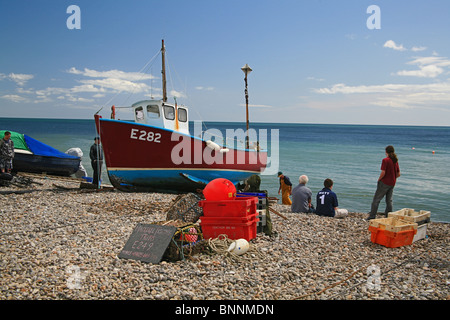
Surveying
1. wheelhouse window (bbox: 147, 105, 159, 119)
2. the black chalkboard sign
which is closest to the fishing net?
the black chalkboard sign

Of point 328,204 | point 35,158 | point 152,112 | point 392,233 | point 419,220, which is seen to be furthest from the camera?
point 35,158

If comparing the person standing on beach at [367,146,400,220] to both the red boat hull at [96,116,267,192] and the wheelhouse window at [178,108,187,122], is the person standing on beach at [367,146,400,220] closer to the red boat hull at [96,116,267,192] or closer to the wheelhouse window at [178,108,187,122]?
the red boat hull at [96,116,267,192]

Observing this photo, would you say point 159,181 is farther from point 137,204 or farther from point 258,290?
point 258,290

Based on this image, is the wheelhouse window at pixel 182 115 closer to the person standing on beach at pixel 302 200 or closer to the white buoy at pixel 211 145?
the white buoy at pixel 211 145

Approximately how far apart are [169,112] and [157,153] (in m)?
2.28

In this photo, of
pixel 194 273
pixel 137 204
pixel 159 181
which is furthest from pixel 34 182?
pixel 194 273

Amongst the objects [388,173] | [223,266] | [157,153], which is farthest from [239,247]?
[157,153]

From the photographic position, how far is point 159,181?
512 inches

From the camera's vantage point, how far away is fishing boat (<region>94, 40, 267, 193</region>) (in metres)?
12.2

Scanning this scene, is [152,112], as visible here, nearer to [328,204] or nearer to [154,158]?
[154,158]

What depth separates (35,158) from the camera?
52.3 ft

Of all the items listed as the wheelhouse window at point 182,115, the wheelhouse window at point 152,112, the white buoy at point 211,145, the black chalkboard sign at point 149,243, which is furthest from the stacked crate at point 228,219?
the wheelhouse window at point 182,115

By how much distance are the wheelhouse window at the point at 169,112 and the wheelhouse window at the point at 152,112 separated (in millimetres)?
364

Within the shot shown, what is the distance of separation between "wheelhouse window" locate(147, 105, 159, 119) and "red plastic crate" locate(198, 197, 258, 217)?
8271mm
